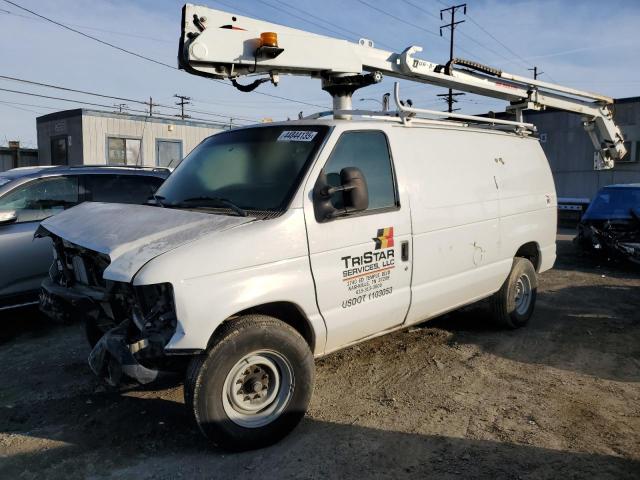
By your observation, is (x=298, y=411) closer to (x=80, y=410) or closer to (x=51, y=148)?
(x=80, y=410)

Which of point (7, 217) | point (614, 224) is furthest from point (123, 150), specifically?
point (614, 224)

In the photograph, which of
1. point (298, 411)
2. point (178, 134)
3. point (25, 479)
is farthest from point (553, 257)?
point (178, 134)

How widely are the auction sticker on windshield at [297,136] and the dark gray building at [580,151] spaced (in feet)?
72.3

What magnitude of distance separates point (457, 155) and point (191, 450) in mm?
3491

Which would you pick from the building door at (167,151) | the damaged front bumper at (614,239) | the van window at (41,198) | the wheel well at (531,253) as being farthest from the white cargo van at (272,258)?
the building door at (167,151)

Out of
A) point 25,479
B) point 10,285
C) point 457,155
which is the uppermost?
point 457,155

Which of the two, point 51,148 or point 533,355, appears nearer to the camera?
point 533,355

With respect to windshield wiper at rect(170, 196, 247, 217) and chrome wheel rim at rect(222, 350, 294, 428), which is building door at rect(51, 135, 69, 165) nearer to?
windshield wiper at rect(170, 196, 247, 217)

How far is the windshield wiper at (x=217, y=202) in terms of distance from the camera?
3763mm

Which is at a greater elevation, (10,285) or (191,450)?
(10,285)

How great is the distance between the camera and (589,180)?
2448cm

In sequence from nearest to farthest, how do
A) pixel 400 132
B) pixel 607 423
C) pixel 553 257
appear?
pixel 607 423 < pixel 400 132 < pixel 553 257

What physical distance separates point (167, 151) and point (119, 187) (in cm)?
1627

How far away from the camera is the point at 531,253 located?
21.2ft
